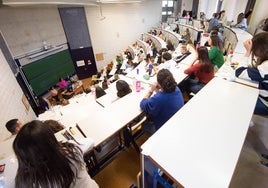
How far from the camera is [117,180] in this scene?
6.07 feet

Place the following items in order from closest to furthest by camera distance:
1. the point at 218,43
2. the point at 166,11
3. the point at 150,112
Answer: the point at 150,112 < the point at 218,43 < the point at 166,11

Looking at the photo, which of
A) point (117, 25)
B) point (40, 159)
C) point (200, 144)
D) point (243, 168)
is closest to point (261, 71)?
point (243, 168)

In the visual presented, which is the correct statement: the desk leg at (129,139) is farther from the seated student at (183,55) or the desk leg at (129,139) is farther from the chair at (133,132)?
the seated student at (183,55)

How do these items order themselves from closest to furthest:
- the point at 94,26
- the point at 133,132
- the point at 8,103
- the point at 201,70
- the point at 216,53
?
1. the point at 133,132
2. the point at 201,70
3. the point at 8,103
4. the point at 216,53
5. the point at 94,26

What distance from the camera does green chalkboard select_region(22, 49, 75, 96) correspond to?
491 cm

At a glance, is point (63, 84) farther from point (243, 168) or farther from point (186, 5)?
point (186, 5)

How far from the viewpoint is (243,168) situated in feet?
5.41

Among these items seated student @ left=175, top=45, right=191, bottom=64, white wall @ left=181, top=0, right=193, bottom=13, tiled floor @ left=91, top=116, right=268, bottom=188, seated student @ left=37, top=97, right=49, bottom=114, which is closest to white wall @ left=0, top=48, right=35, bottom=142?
seated student @ left=37, top=97, right=49, bottom=114

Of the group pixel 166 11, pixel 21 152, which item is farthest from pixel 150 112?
pixel 166 11

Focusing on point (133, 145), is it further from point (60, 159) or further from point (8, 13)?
point (8, 13)

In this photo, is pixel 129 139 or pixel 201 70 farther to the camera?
pixel 201 70

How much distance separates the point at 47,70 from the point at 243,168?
6194 mm

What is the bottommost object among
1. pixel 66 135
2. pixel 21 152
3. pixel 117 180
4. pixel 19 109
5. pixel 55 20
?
pixel 117 180

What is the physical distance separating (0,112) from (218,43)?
4194mm
